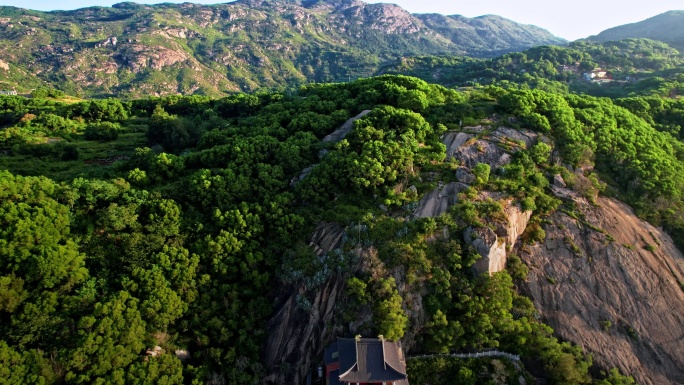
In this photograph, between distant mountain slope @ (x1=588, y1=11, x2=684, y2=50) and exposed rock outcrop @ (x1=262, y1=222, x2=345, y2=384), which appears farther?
distant mountain slope @ (x1=588, y1=11, x2=684, y2=50)

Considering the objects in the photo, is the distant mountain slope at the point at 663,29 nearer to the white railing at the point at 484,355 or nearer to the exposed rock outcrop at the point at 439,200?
the exposed rock outcrop at the point at 439,200

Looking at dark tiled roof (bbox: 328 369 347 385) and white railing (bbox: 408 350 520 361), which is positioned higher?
dark tiled roof (bbox: 328 369 347 385)

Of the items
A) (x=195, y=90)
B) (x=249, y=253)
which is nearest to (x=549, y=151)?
(x=249, y=253)

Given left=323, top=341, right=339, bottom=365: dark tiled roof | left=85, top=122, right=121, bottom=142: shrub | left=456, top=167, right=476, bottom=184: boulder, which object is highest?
left=456, top=167, right=476, bottom=184: boulder

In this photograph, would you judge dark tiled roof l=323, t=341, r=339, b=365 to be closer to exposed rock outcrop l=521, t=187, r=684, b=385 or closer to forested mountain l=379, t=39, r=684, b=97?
exposed rock outcrop l=521, t=187, r=684, b=385

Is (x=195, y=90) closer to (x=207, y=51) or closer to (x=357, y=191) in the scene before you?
(x=207, y=51)

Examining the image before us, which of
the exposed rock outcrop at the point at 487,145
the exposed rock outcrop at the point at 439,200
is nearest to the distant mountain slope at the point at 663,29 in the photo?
the exposed rock outcrop at the point at 487,145

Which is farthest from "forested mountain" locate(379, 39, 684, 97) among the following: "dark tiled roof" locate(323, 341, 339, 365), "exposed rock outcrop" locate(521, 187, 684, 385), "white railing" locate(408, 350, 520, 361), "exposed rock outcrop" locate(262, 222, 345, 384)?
"dark tiled roof" locate(323, 341, 339, 365)

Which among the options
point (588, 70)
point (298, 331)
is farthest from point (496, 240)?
point (588, 70)
